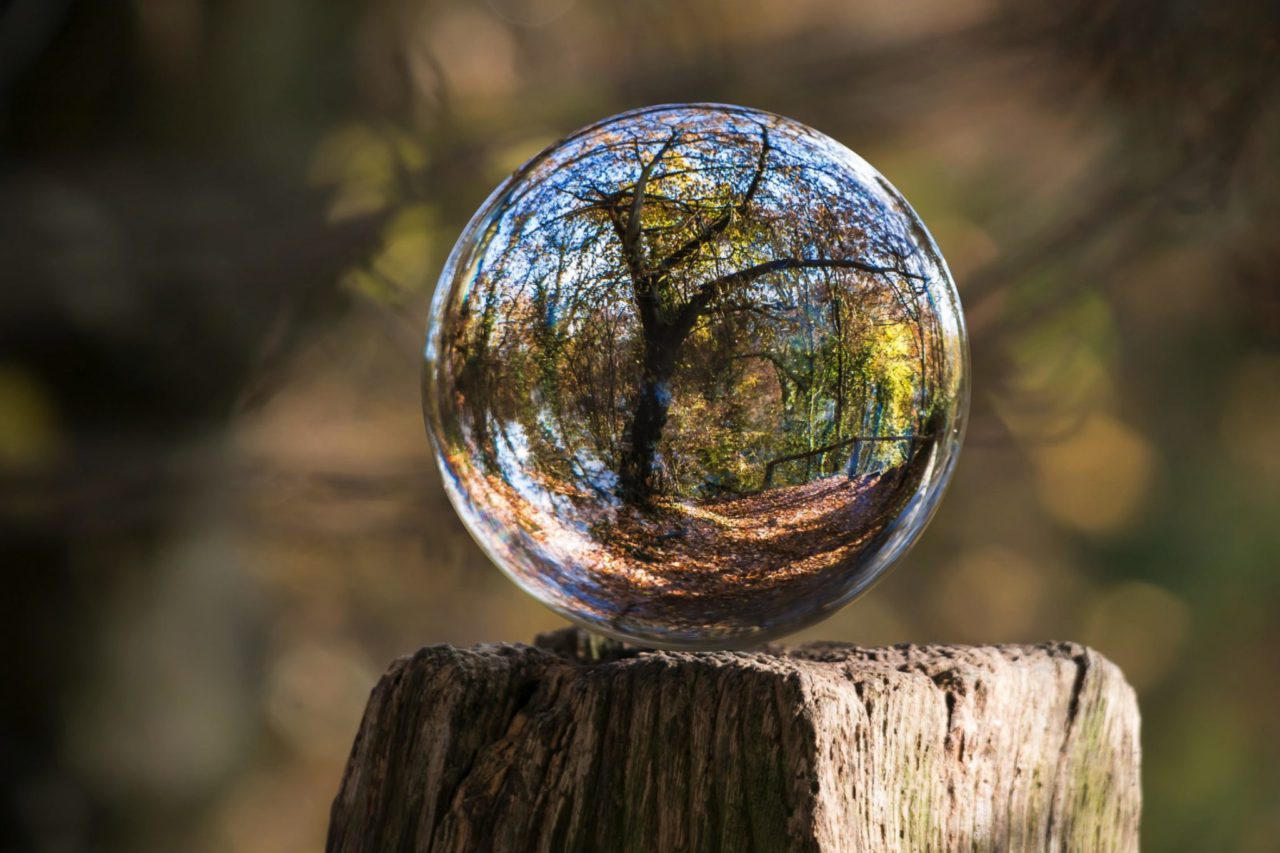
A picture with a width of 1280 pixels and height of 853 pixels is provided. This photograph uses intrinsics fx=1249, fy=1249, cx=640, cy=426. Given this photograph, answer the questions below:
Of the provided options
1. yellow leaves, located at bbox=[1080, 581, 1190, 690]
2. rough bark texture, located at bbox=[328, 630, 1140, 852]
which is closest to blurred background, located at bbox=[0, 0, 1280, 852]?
yellow leaves, located at bbox=[1080, 581, 1190, 690]

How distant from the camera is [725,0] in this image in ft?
13.3

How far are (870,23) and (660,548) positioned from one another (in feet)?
10.0

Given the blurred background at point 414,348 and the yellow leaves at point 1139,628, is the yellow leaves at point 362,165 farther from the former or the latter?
the yellow leaves at point 1139,628

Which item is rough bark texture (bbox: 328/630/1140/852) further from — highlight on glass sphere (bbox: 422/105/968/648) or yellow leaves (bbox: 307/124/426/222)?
yellow leaves (bbox: 307/124/426/222)

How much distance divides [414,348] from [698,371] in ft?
8.11

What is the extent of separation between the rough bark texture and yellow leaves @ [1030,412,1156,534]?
2.39 metres

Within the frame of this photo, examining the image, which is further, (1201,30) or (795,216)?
(1201,30)

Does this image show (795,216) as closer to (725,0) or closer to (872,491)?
(872,491)

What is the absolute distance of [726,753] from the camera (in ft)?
4.52

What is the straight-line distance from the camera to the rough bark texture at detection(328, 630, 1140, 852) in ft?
4.47

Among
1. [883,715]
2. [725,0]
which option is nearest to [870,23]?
[725,0]

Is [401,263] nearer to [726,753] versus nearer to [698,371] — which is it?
[698,371]

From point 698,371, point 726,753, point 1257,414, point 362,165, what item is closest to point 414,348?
point 362,165

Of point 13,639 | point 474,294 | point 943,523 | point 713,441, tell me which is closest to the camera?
point 713,441
